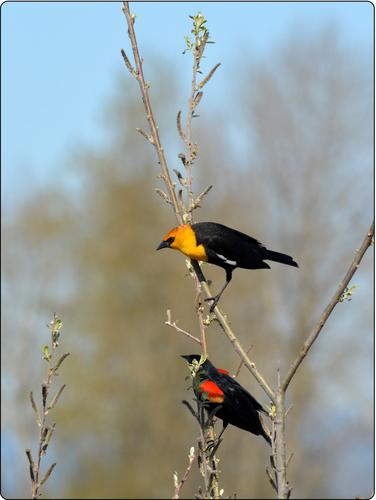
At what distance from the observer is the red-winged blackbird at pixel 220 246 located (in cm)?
314

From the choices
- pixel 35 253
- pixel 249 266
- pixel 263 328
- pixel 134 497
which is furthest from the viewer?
pixel 35 253

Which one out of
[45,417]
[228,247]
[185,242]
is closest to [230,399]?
[185,242]

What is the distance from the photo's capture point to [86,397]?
17.9m

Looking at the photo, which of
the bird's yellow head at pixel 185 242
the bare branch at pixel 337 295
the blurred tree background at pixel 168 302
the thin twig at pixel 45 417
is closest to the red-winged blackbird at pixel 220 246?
the bird's yellow head at pixel 185 242

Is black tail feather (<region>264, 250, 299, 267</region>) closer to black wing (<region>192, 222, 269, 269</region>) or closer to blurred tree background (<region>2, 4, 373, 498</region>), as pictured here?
black wing (<region>192, 222, 269, 269</region>)

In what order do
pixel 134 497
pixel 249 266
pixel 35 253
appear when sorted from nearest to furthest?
pixel 249 266 → pixel 134 497 → pixel 35 253

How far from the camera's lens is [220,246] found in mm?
3309

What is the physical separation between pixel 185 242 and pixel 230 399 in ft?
2.01

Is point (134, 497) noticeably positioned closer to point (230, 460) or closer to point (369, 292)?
point (230, 460)

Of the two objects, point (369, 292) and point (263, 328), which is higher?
point (369, 292)

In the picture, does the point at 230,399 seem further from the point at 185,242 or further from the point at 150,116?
the point at 150,116

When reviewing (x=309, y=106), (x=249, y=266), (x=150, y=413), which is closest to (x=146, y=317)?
(x=150, y=413)

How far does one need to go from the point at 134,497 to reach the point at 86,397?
224 centimetres

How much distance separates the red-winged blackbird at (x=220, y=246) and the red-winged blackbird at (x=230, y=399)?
40 centimetres
